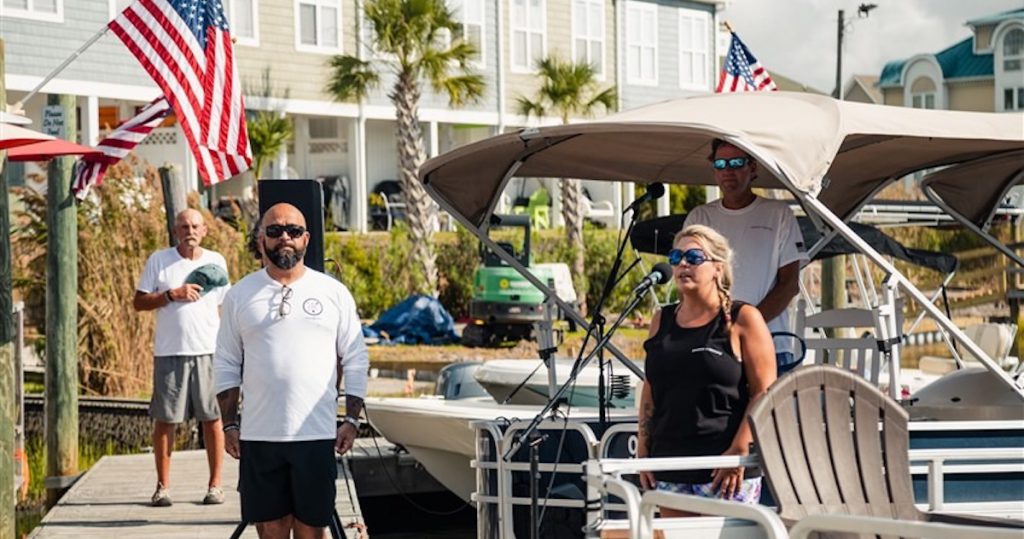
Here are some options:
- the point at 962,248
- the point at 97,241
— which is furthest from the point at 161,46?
the point at 962,248

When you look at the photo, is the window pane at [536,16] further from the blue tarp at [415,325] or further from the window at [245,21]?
the blue tarp at [415,325]

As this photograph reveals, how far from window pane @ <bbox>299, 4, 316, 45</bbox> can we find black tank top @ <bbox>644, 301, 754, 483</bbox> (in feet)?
96.0

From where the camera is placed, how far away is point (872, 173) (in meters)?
10.1

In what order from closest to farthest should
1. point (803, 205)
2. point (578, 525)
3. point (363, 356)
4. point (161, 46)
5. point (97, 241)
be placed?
1. point (803, 205)
2. point (363, 356)
3. point (578, 525)
4. point (161, 46)
5. point (97, 241)

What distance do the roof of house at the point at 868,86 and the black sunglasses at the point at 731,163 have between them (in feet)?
247

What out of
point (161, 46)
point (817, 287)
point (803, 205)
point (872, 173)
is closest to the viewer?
point (803, 205)

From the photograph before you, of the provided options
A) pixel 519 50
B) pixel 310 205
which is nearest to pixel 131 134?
pixel 310 205

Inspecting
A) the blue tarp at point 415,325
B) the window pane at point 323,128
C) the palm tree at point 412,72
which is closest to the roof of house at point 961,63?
the window pane at point 323,128

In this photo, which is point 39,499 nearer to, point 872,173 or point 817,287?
point 872,173

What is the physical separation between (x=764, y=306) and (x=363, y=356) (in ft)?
6.42

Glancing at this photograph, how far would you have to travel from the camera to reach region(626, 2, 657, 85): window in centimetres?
4297

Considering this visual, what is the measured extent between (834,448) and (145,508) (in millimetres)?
6477

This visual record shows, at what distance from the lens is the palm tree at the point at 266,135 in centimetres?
3319

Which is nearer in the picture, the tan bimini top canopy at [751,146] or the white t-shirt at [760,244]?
the tan bimini top canopy at [751,146]
